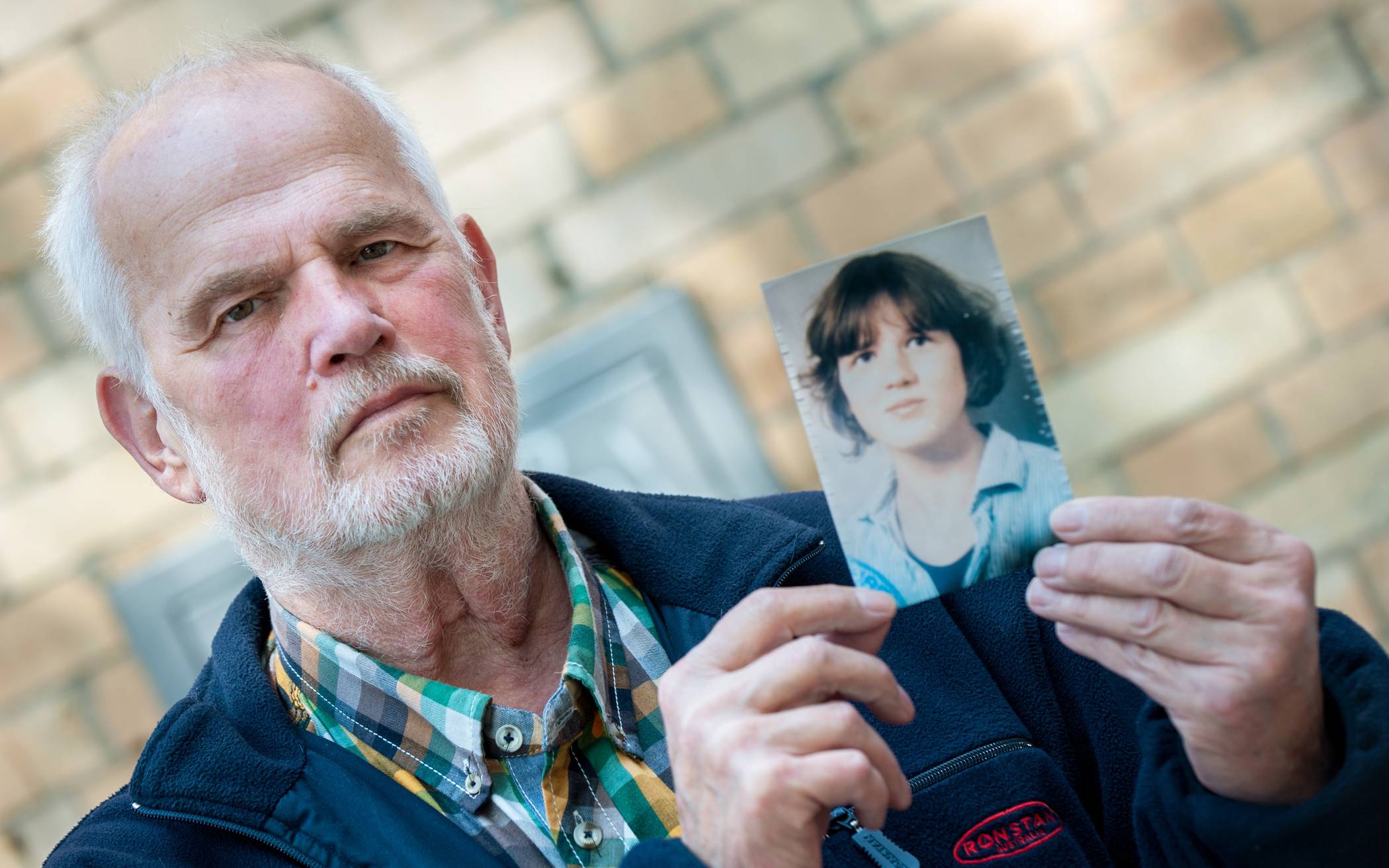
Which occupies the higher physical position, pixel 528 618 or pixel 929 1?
pixel 929 1

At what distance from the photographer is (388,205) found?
57.6 inches

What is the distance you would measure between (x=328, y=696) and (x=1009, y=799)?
779mm

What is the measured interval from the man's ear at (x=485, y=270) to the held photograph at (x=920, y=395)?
631 millimetres

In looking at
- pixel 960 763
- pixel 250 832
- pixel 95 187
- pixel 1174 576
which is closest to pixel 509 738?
pixel 250 832

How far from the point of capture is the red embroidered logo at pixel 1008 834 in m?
1.26

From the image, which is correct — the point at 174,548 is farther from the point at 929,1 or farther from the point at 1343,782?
the point at 1343,782

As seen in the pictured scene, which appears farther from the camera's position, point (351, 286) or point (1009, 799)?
point (351, 286)

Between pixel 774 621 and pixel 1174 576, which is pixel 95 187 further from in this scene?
pixel 1174 576

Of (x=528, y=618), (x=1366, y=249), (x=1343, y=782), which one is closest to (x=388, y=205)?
(x=528, y=618)

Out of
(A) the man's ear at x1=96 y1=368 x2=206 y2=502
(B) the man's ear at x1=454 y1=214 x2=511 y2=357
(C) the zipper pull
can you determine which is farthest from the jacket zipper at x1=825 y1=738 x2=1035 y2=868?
(A) the man's ear at x1=96 y1=368 x2=206 y2=502

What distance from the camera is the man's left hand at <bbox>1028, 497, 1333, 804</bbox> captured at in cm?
102

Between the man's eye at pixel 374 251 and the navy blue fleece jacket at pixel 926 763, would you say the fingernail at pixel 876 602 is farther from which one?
the man's eye at pixel 374 251

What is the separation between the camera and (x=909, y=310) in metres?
1.13

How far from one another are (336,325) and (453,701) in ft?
1.45
